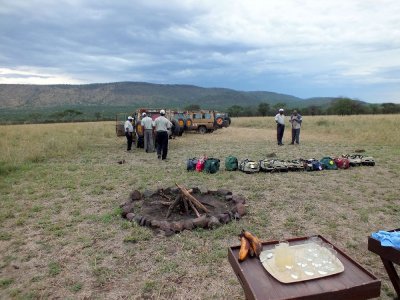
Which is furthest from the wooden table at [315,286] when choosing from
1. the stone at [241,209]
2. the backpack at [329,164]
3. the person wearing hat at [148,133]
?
the person wearing hat at [148,133]

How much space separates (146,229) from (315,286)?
10.9 ft

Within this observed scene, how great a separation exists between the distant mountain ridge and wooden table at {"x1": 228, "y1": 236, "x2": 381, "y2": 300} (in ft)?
361

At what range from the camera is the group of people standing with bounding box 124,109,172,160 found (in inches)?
436

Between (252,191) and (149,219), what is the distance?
9.22ft

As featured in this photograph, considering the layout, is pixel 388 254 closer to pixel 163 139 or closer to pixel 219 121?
pixel 163 139

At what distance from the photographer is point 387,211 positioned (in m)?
5.86

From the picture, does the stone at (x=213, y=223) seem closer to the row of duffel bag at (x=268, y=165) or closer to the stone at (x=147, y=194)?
the stone at (x=147, y=194)

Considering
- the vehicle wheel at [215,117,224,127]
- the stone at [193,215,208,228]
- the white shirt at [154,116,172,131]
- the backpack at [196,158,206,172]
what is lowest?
the stone at [193,215,208,228]

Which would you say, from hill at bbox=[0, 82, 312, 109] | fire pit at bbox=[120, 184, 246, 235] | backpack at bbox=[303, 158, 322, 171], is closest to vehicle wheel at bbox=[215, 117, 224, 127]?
backpack at bbox=[303, 158, 322, 171]

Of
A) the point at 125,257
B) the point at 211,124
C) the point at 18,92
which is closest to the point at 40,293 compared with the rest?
the point at 125,257

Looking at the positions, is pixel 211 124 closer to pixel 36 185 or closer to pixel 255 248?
pixel 36 185

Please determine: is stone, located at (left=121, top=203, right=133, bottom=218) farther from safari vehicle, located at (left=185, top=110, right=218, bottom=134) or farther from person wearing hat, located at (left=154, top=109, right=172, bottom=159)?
safari vehicle, located at (left=185, top=110, right=218, bottom=134)

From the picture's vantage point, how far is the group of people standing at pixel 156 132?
11070 mm

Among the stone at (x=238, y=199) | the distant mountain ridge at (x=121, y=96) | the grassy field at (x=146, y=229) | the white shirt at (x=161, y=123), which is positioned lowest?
the grassy field at (x=146, y=229)
